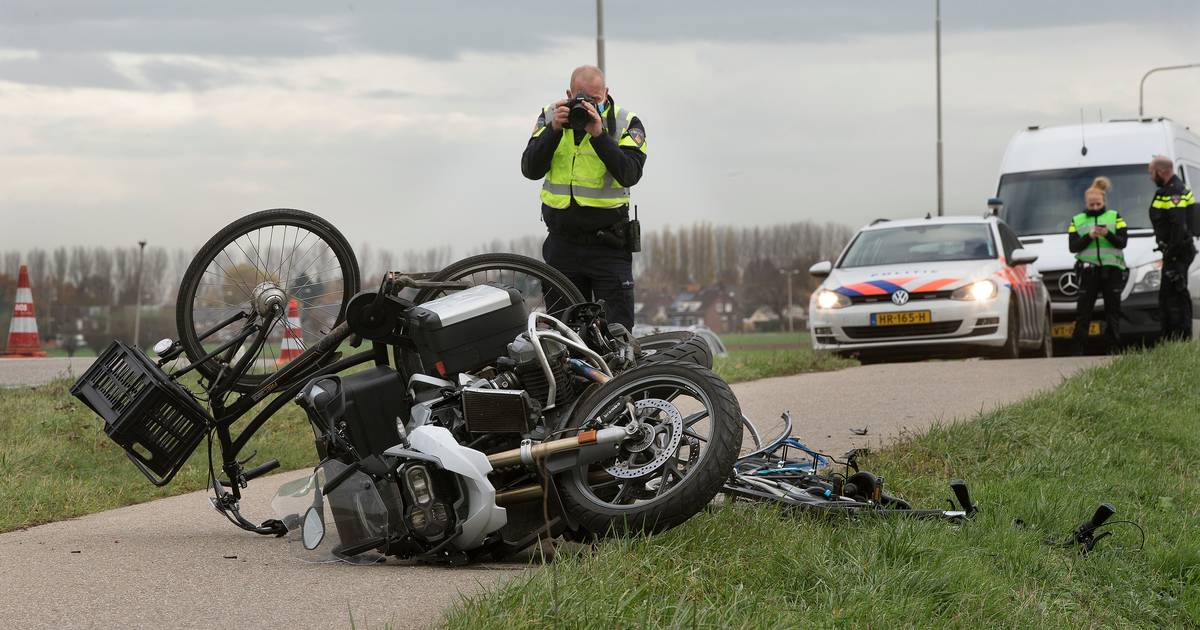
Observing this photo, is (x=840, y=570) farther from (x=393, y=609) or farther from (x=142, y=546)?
(x=142, y=546)

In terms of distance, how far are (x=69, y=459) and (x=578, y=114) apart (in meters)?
4.32

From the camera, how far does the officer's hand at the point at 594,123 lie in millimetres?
7098

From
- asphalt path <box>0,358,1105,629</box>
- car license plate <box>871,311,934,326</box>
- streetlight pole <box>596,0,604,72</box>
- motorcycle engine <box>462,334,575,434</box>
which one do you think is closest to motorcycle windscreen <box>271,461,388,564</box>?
asphalt path <box>0,358,1105,629</box>

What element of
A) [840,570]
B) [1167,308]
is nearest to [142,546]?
[840,570]

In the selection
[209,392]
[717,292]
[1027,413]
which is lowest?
[717,292]

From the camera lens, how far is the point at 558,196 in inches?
294

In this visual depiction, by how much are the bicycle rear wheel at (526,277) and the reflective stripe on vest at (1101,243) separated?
34.2ft

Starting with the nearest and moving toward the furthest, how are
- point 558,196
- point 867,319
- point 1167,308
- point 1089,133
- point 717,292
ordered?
point 558,196, point 867,319, point 1167,308, point 1089,133, point 717,292

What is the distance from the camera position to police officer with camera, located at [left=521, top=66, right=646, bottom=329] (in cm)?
730

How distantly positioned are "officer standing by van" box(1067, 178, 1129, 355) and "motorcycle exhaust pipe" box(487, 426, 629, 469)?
11.3m

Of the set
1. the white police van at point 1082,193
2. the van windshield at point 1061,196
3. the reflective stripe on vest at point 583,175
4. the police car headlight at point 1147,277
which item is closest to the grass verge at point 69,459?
the reflective stripe on vest at point 583,175

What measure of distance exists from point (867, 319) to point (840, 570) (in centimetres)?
917

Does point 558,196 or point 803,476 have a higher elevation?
point 558,196

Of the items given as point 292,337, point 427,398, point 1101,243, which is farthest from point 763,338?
point 427,398
